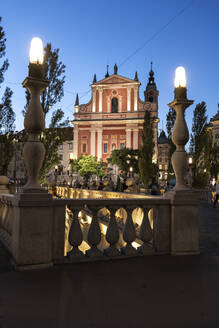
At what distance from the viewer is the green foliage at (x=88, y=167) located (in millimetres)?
43406

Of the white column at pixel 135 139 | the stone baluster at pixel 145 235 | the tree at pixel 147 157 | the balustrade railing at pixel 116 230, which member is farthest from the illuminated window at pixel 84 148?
the stone baluster at pixel 145 235

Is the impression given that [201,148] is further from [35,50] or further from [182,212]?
[35,50]

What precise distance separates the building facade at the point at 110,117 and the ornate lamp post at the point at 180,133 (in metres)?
42.5

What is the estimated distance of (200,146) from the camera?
23516 mm

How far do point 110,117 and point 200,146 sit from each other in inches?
1096

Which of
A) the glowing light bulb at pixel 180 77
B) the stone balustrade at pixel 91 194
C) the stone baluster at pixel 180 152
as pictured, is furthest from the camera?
the stone balustrade at pixel 91 194

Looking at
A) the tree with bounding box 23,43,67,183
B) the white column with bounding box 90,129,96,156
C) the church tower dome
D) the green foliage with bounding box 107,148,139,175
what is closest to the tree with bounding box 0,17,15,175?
the tree with bounding box 23,43,67,183

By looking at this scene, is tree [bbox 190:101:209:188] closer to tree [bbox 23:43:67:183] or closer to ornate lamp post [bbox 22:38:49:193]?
tree [bbox 23:43:67:183]

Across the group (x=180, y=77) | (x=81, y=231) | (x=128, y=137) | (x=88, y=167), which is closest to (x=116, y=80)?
(x=128, y=137)

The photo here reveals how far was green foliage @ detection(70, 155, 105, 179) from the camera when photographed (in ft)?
142

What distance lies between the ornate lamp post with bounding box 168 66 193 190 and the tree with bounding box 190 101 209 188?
18038 mm

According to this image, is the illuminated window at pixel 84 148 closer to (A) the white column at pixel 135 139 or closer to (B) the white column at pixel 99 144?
(B) the white column at pixel 99 144

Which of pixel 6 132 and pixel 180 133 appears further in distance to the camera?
pixel 6 132

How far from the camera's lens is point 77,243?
3959 mm
